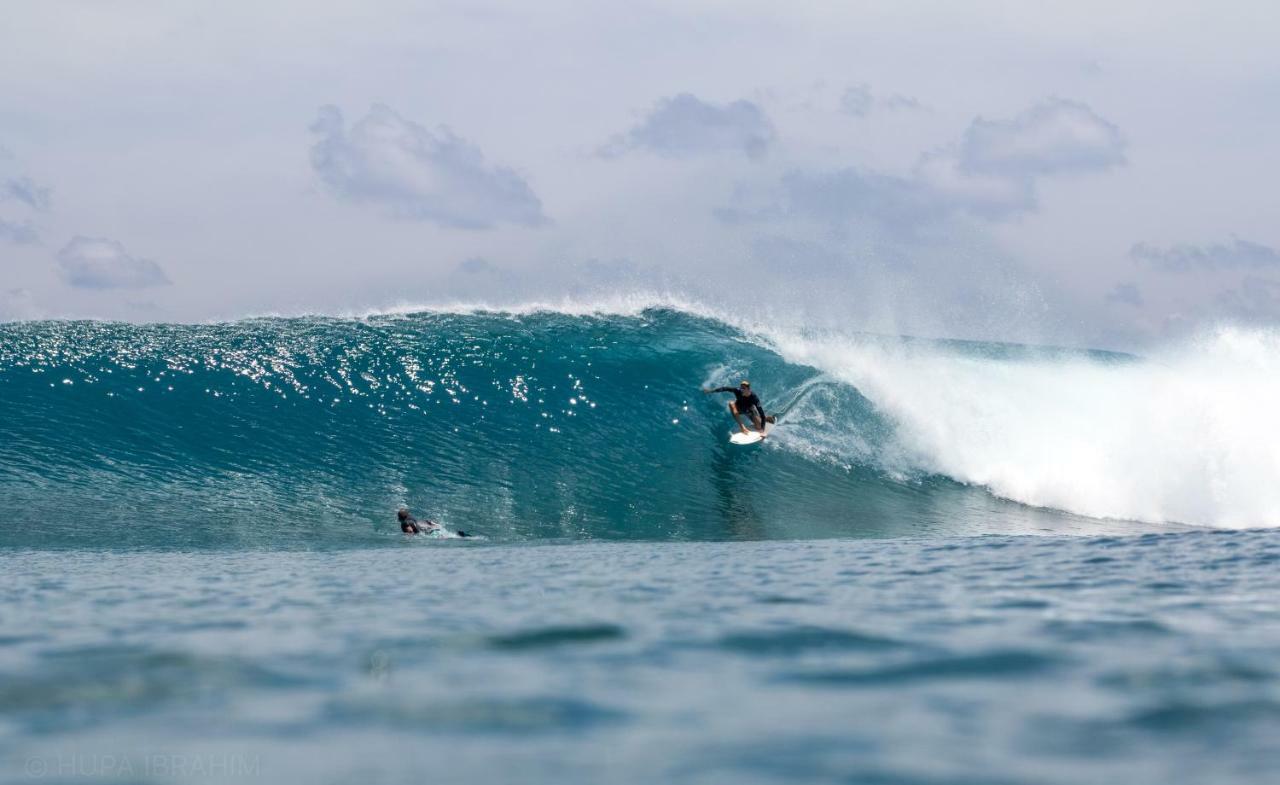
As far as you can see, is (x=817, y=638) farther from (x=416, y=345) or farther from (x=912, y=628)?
(x=416, y=345)

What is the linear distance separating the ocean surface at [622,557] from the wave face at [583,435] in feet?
0.28

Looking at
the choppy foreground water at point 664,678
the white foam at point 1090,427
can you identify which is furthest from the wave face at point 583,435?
the choppy foreground water at point 664,678

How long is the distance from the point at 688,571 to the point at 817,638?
11.3 feet

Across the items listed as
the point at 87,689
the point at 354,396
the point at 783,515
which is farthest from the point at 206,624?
→ the point at 354,396

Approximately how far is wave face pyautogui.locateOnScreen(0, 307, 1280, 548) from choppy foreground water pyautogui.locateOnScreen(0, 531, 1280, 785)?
680 centimetres

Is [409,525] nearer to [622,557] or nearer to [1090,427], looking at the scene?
[622,557]

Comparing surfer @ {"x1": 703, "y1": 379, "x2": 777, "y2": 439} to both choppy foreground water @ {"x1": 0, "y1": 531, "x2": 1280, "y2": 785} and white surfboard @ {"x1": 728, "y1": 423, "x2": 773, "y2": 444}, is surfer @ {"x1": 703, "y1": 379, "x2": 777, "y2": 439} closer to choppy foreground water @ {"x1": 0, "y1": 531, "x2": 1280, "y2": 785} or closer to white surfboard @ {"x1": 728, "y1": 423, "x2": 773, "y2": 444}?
white surfboard @ {"x1": 728, "y1": 423, "x2": 773, "y2": 444}

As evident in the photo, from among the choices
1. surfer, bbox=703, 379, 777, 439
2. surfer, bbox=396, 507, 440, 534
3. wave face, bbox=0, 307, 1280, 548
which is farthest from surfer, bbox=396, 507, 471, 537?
surfer, bbox=703, 379, 777, 439

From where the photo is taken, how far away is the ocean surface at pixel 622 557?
350 cm

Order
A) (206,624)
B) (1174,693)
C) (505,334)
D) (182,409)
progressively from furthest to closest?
(505,334), (182,409), (206,624), (1174,693)

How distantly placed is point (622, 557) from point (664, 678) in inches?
234

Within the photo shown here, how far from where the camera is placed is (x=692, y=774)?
3.09 metres

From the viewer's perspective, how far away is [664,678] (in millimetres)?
4312

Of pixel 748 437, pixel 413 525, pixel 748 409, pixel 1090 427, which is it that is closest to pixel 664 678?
pixel 413 525
